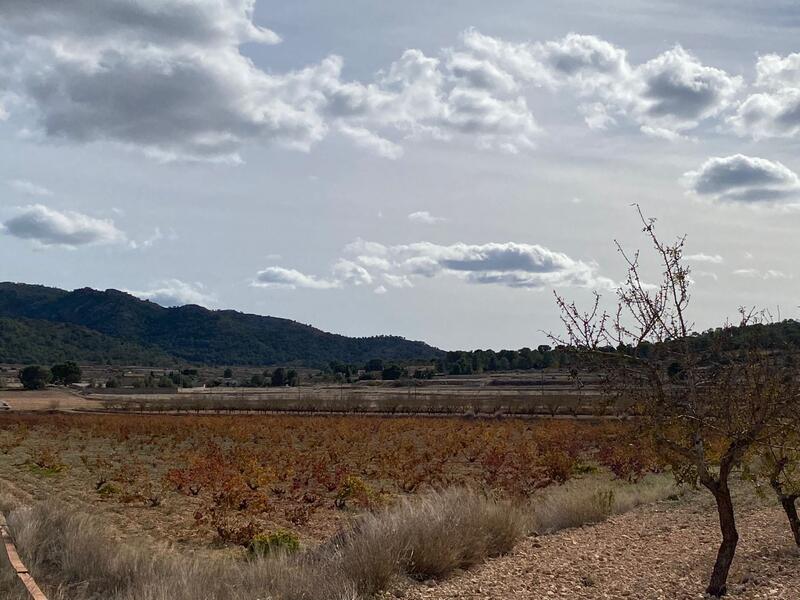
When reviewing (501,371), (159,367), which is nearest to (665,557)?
(501,371)

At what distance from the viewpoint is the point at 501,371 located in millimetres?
133875

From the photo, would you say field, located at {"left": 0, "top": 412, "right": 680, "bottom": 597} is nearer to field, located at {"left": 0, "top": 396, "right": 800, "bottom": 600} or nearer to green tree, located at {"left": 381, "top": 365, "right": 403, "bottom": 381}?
field, located at {"left": 0, "top": 396, "right": 800, "bottom": 600}

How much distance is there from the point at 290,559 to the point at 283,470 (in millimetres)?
13352

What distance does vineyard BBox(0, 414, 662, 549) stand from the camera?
615 inches

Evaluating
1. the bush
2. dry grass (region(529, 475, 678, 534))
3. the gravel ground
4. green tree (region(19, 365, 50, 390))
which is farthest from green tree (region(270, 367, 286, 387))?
the gravel ground

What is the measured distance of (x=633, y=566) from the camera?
951 cm

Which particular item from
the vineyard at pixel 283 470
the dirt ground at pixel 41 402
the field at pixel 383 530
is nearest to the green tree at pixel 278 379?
the dirt ground at pixel 41 402

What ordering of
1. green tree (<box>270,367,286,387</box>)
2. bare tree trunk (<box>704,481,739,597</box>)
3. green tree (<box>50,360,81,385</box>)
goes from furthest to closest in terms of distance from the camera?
green tree (<box>270,367,286,387</box>) < green tree (<box>50,360,81,385</box>) < bare tree trunk (<box>704,481,739,597</box>)

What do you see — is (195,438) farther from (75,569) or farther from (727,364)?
(727,364)

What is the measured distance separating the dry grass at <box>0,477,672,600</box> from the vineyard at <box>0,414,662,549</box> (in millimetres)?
2246

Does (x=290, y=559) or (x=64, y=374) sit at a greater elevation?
(x=290, y=559)

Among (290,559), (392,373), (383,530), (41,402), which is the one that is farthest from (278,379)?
(383,530)

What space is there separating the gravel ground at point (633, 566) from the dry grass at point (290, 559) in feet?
1.03

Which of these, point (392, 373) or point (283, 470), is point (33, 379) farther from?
point (283, 470)
